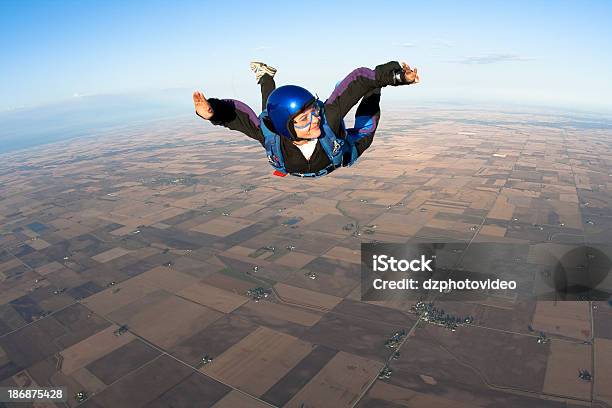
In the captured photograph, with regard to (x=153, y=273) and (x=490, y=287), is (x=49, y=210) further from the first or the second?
(x=490, y=287)

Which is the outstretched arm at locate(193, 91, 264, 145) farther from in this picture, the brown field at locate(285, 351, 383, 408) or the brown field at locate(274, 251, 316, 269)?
the brown field at locate(274, 251, 316, 269)

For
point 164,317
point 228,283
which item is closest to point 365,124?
point 164,317

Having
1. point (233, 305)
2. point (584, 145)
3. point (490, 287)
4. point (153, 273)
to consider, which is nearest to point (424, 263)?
point (490, 287)

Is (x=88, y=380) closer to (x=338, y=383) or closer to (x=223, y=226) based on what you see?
(x=338, y=383)

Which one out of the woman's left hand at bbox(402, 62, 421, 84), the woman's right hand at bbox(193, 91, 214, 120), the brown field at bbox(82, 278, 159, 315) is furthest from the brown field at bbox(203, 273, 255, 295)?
the woman's left hand at bbox(402, 62, 421, 84)

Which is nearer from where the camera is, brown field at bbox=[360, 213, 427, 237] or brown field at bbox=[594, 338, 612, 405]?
brown field at bbox=[594, 338, 612, 405]
